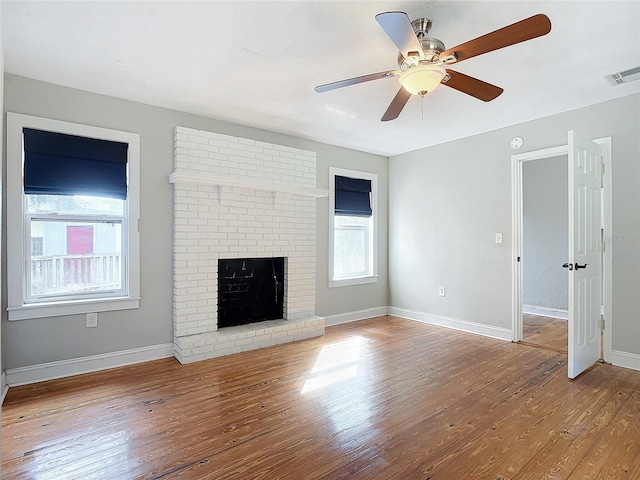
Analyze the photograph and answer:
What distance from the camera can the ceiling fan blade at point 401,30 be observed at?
64.7 inches

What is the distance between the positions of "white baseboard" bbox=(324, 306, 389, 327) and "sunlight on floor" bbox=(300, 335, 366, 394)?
2.36 ft

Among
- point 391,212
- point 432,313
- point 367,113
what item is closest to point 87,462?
point 367,113

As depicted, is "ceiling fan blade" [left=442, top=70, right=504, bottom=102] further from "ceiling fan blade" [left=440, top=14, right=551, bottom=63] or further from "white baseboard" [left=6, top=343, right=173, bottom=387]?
"white baseboard" [left=6, top=343, right=173, bottom=387]

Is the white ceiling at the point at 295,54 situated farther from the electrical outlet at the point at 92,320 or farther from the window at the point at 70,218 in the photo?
the electrical outlet at the point at 92,320

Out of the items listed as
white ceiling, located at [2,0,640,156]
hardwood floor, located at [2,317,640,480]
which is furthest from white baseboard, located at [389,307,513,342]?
white ceiling, located at [2,0,640,156]

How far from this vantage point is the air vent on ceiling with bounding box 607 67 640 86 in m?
2.82

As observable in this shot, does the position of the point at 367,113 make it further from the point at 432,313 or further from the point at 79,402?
the point at 79,402

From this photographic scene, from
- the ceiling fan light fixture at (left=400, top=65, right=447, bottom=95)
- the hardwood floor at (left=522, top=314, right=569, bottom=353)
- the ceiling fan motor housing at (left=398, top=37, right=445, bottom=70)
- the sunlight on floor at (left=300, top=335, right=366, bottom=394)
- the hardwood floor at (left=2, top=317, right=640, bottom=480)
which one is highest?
the ceiling fan motor housing at (left=398, top=37, right=445, bottom=70)

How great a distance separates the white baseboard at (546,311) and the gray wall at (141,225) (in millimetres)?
4694

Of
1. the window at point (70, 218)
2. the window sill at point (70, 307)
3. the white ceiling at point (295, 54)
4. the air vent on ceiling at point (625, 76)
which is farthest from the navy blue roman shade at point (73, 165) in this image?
the air vent on ceiling at point (625, 76)

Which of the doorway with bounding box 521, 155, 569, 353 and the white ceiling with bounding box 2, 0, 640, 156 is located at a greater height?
the white ceiling with bounding box 2, 0, 640, 156

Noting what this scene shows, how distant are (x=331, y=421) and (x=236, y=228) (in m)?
2.35

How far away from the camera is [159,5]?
6.75 feet

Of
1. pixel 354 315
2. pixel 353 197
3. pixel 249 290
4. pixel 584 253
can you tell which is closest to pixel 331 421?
pixel 249 290
